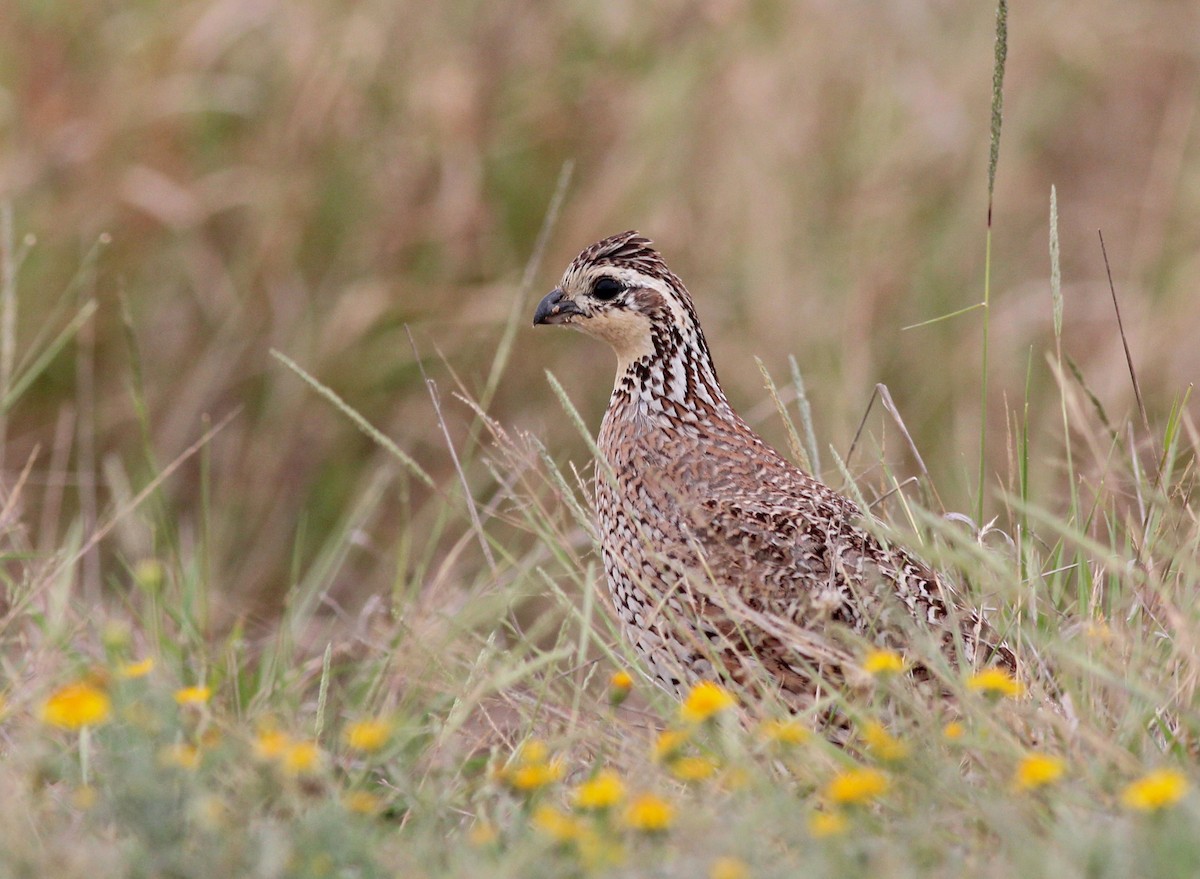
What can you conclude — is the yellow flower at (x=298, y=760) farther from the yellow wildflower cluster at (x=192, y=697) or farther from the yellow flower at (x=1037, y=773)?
the yellow flower at (x=1037, y=773)

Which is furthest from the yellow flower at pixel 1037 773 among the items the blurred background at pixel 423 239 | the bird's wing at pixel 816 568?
the blurred background at pixel 423 239

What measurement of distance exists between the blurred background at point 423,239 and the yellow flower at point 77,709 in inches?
150

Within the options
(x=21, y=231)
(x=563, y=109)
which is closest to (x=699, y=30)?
(x=563, y=109)

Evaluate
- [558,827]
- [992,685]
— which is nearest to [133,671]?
[558,827]

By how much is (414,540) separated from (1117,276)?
3.76 metres

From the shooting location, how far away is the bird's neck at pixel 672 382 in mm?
4426

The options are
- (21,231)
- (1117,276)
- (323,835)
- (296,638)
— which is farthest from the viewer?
(1117,276)

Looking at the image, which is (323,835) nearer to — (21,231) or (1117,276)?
(21,231)

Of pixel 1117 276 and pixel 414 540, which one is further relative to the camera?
pixel 1117 276

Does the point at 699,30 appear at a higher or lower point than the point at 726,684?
higher

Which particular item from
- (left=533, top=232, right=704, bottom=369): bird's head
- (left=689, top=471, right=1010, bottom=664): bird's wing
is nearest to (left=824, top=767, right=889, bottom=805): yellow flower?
(left=689, top=471, right=1010, bottom=664): bird's wing

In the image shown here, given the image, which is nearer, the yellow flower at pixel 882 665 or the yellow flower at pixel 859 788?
the yellow flower at pixel 859 788

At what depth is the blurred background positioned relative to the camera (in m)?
6.89

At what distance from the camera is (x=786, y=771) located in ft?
10.1
